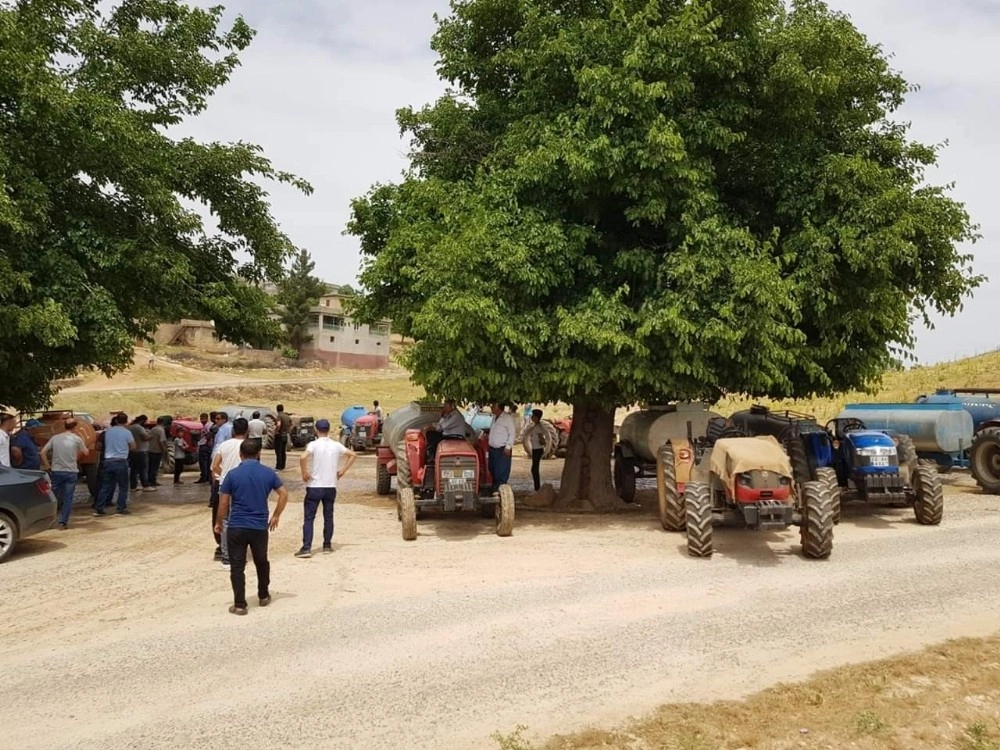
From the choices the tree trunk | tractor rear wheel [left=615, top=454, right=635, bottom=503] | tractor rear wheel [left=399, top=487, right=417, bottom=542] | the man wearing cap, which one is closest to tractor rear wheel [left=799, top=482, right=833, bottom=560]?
tractor rear wheel [left=399, top=487, right=417, bottom=542]

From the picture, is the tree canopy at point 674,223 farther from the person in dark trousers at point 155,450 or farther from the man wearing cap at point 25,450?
the person in dark trousers at point 155,450

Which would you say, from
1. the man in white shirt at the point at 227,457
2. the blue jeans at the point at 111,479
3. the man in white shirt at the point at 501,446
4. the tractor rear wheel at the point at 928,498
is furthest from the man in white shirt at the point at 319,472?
the tractor rear wheel at the point at 928,498

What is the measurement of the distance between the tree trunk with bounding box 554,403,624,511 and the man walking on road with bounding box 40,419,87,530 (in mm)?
8357

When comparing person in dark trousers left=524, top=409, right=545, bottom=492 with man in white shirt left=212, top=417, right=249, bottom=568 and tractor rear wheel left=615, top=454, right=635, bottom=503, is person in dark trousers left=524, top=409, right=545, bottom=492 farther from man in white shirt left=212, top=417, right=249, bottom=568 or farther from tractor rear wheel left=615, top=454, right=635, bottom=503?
man in white shirt left=212, top=417, right=249, bottom=568

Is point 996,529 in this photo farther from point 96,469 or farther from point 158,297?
point 96,469

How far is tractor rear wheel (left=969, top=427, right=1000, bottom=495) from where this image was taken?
16047 mm

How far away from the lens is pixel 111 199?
48.0 feet

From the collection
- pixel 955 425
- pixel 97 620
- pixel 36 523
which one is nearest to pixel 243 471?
pixel 97 620

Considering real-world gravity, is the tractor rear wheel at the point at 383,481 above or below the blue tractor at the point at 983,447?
below

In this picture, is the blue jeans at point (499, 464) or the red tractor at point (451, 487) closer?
the red tractor at point (451, 487)

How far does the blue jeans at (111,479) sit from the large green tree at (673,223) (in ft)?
16.7

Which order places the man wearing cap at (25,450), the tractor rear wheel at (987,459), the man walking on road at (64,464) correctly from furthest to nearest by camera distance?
the tractor rear wheel at (987,459), the man wearing cap at (25,450), the man walking on road at (64,464)

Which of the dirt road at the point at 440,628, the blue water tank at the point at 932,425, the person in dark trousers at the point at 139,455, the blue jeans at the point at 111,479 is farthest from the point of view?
the blue water tank at the point at 932,425

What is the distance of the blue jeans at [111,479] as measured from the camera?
14005 mm
